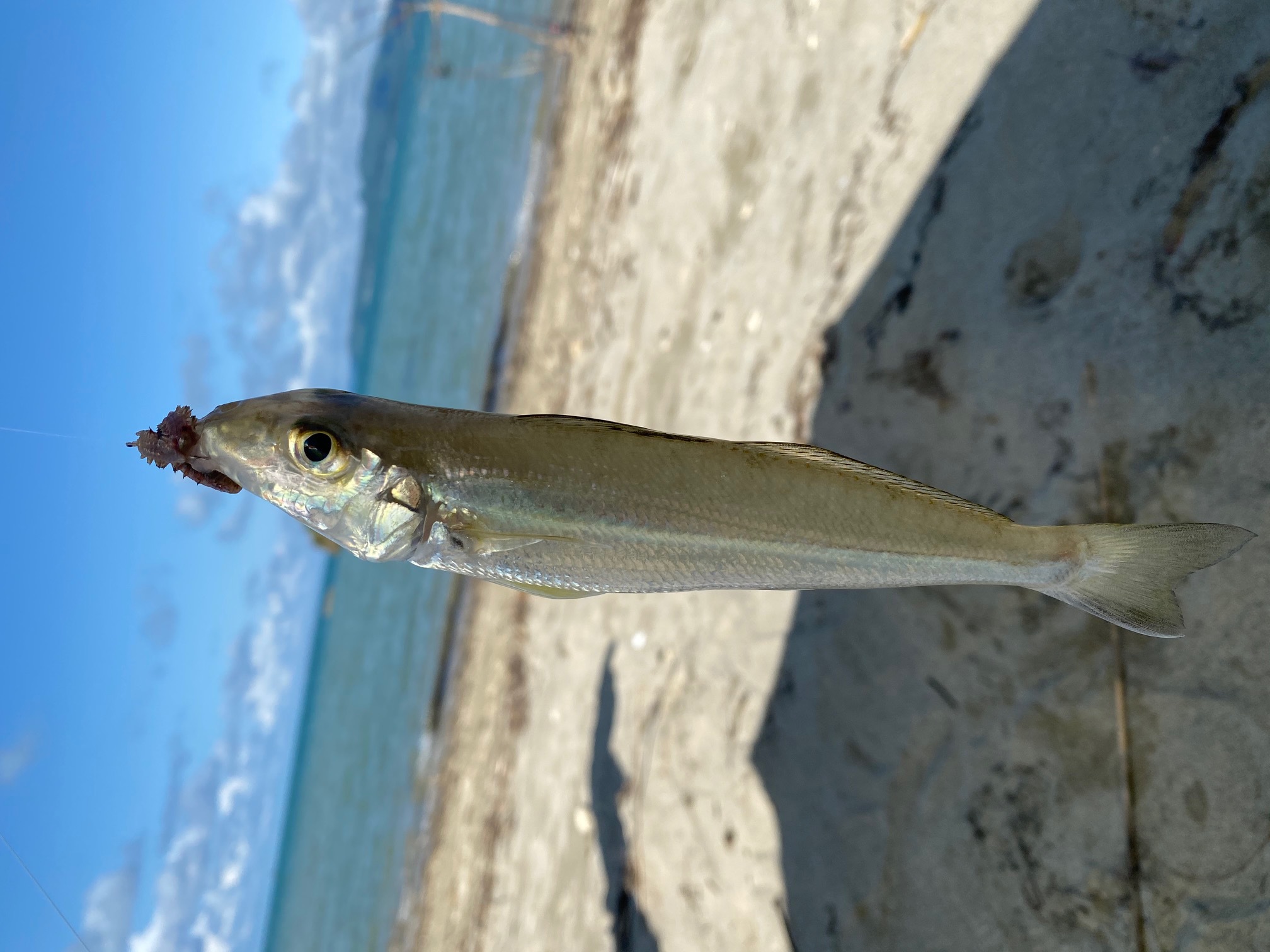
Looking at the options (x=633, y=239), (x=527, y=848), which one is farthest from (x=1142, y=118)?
(x=527, y=848)

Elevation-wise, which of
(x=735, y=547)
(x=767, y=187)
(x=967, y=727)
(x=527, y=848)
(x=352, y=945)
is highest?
(x=767, y=187)

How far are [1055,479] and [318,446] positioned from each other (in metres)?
3.00

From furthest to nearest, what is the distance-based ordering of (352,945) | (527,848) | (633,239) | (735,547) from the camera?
(352,945), (633,239), (527,848), (735,547)

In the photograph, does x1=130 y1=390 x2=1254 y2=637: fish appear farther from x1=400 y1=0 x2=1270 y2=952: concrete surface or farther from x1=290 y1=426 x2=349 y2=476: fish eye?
x1=400 y1=0 x2=1270 y2=952: concrete surface

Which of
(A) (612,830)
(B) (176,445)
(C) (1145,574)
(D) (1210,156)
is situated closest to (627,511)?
(B) (176,445)

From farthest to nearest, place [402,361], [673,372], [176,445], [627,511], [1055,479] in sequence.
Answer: [402,361]
[673,372]
[1055,479]
[176,445]
[627,511]

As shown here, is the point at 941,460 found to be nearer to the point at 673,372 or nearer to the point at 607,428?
the point at 673,372

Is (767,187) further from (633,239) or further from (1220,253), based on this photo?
(1220,253)

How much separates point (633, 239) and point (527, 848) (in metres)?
4.92

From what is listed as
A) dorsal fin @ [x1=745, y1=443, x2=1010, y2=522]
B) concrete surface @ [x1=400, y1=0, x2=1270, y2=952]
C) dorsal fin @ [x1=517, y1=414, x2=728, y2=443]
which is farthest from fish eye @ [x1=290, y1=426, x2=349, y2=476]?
concrete surface @ [x1=400, y1=0, x2=1270, y2=952]

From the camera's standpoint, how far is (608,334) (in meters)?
6.10

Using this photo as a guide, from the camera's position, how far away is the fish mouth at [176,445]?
188 centimetres

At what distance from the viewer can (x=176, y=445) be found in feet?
6.20

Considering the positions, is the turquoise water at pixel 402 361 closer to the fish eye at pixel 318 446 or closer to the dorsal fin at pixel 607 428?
the fish eye at pixel 318 446
